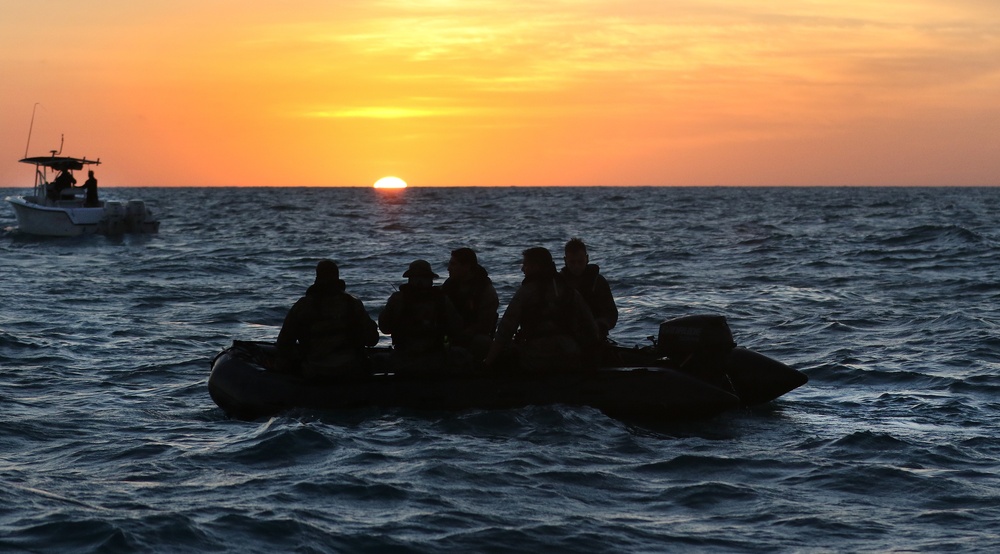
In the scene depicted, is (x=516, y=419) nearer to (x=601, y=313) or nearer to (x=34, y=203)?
(x=601, y=313)

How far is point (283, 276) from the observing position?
2881 centimetres

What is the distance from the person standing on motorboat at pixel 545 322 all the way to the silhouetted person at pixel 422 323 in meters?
0.58

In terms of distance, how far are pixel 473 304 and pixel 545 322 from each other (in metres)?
1.00

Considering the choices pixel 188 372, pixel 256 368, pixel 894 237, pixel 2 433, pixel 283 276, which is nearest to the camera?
pixel 2 433

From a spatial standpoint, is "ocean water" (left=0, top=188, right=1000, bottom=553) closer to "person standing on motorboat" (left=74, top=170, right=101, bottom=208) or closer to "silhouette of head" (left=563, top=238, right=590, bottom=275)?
"silhouette of head" (left=563, top=238, right=590, bottom=275)

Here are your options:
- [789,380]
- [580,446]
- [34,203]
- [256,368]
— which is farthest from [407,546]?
[34,203]

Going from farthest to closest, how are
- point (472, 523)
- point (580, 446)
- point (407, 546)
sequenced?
point (580, 446) → point (472, 523) → point (407, 546)

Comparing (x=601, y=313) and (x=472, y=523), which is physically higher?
(x=601, y=313)

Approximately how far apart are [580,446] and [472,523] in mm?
2353

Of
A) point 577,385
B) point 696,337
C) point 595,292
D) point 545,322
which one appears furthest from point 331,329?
point 696,337

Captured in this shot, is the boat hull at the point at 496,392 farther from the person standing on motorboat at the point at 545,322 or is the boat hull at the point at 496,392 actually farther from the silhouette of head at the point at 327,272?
the silhouette of head at the point at 327,272

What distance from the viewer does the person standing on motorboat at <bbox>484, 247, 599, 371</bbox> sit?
35.8 ft

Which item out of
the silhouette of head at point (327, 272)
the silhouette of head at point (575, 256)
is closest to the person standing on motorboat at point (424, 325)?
the silhouette of head at point (327, 272)

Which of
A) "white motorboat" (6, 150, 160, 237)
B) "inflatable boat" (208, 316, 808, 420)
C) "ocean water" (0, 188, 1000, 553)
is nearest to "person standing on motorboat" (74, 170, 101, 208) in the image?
"white motorboat" (6, 150, 160, 237)
